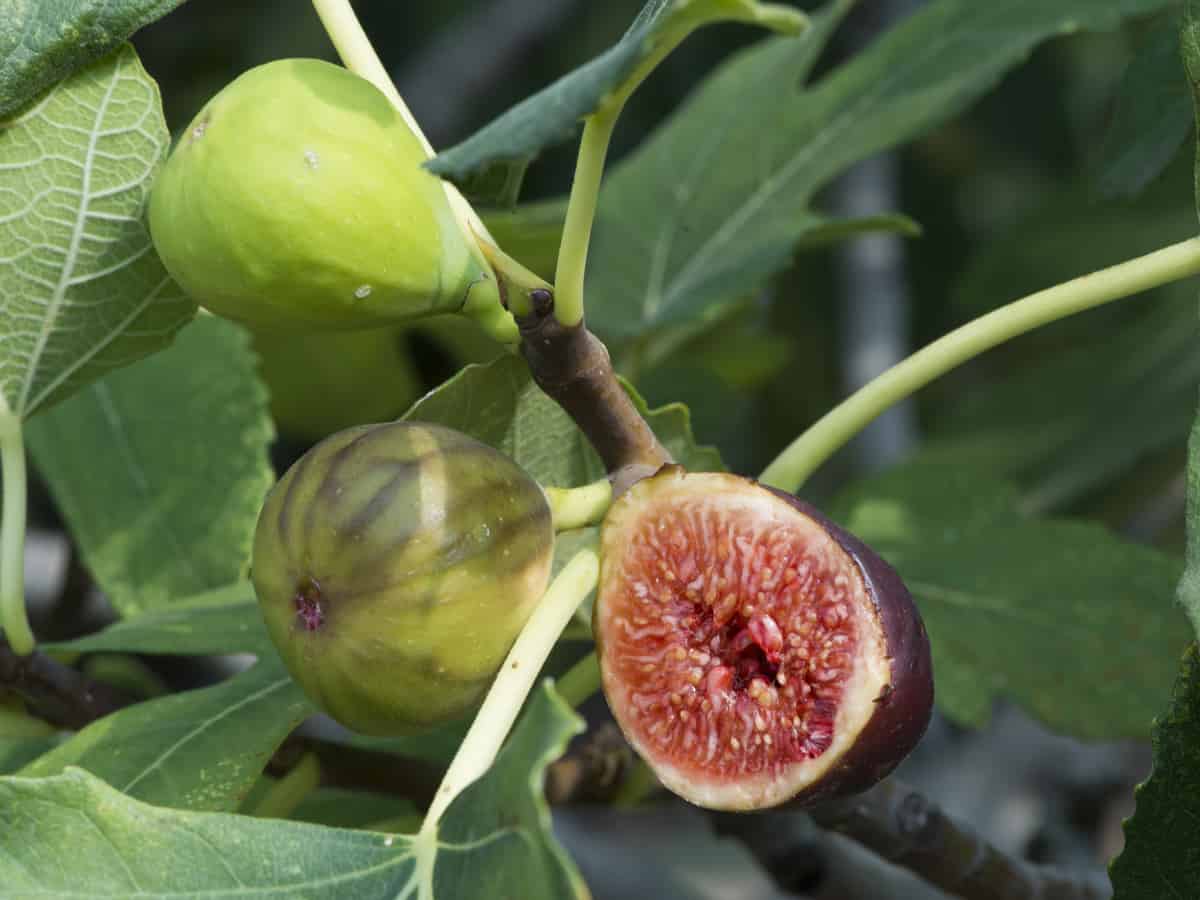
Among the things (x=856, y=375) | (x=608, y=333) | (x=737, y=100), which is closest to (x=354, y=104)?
(x=608, y=333)

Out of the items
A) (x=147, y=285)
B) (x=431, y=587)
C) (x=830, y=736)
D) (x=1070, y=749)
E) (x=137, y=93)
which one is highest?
(x=137, y=93)

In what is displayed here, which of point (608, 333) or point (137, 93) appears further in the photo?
point (608, 333)

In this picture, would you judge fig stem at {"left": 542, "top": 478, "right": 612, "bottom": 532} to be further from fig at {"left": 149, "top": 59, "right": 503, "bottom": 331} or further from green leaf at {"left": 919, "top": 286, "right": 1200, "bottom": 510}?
green leaf at {"left": 919, "top": 286, "right": 1200, "bottom": 510}

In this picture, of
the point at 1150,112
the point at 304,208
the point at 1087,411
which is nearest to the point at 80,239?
the point at 304,208

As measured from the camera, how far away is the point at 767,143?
187 cm

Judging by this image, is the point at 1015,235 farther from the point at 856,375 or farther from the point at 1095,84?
the point at 1095,84

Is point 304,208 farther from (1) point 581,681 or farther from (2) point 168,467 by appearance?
(2) point 168,467

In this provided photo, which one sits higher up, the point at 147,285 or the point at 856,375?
the point at 147,285

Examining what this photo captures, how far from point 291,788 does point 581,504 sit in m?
0.38

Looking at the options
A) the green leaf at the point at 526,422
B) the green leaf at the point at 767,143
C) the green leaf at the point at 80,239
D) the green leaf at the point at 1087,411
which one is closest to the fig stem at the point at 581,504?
the green leaf at the point at 526,422

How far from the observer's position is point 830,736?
3.14 ft

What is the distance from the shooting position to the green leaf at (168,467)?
157 cm

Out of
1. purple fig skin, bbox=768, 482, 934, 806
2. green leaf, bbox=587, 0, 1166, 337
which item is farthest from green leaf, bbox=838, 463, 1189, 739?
purple fig skin, bbox=768, 482, 934, 806

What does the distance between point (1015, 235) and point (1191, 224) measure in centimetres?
27
